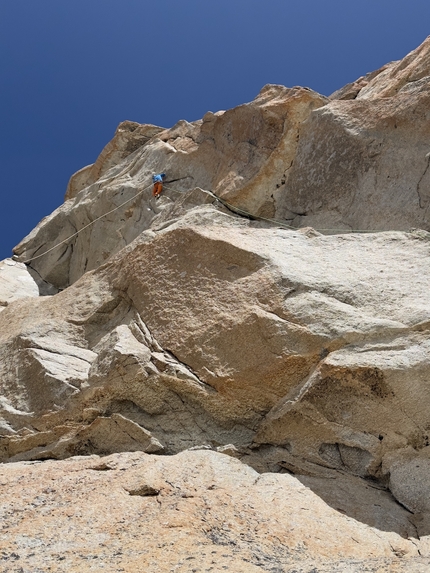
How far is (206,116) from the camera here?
14805 mm

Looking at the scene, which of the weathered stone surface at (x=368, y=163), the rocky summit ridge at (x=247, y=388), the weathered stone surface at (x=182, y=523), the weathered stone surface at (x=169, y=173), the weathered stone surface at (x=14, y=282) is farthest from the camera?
the weathered stone surface at (x=14, y=282)

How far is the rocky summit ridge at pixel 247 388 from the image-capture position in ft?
17.2

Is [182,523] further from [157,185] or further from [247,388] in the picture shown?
[157,185]

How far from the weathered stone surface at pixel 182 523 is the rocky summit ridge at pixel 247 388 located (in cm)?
2

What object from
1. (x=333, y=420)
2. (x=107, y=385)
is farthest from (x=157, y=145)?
(x=333, y=420)

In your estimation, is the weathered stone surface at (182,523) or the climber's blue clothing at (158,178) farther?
the climber's blue clothing at (158,178)

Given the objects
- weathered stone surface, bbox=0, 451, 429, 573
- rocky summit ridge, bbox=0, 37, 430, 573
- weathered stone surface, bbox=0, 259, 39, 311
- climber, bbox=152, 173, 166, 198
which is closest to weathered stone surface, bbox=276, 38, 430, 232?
rocky summit ridge, bbox=0, 37, 430, 573

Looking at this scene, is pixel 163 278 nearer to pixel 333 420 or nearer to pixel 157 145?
pixel 333 420

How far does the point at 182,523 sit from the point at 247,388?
83.8 inches

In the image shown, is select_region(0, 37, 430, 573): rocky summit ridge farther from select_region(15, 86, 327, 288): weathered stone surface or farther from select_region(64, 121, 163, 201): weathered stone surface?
select_region(64, 121, 163, 201): weathered stone surface

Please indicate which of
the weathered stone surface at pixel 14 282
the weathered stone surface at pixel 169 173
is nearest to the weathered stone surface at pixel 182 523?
the weathered stone surface at pixel 169 173


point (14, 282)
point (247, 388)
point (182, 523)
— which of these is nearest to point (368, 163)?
point (247, 388)

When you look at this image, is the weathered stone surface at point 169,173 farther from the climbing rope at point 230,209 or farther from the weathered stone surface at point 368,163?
the weathered stone surface at point 368,163

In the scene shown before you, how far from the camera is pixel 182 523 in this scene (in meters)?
5.23
